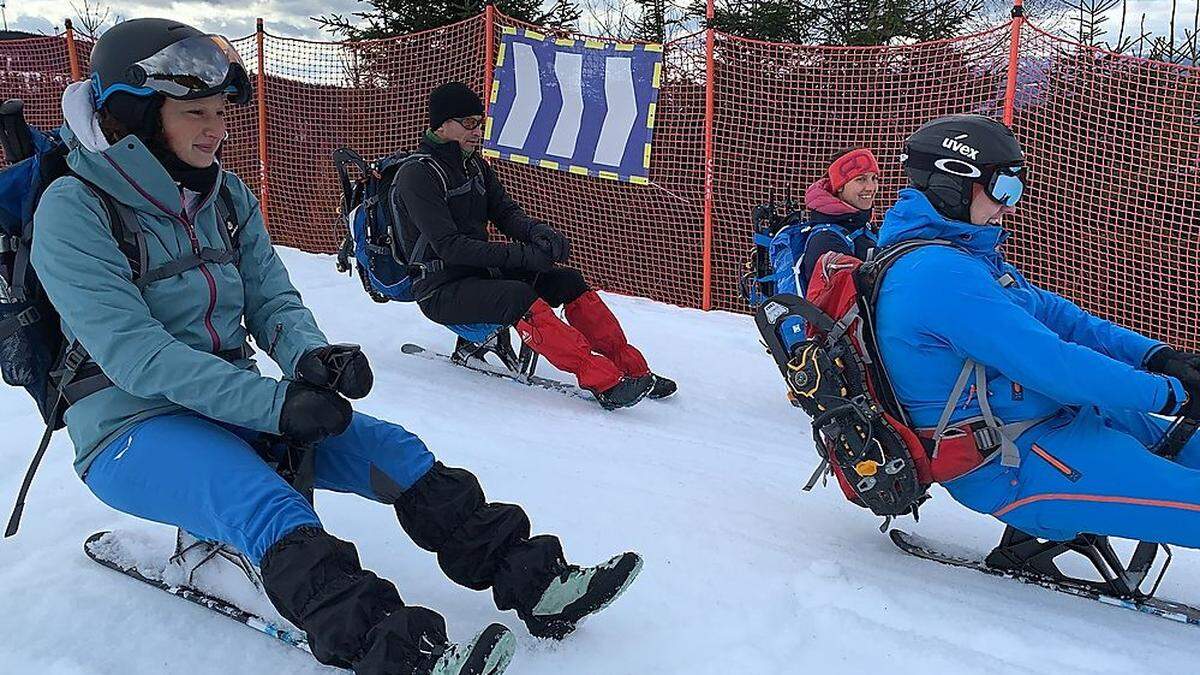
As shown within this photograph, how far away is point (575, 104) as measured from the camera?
8164 millimetres

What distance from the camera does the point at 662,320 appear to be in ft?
24.0

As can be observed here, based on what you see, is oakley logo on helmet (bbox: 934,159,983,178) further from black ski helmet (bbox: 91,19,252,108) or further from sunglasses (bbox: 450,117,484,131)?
sunglasses (bbox: 450,117,484,131)

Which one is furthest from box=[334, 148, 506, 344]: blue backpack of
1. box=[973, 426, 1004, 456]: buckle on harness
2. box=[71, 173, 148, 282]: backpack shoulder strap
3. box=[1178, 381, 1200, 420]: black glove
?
box=[1178, 381, 1200, 420]: black glove

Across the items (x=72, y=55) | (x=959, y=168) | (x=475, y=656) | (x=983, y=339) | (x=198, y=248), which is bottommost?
(x=475, y=656)

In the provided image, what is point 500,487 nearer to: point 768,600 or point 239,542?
point 768,600

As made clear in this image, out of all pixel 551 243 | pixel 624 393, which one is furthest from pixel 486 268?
pixel 624 393

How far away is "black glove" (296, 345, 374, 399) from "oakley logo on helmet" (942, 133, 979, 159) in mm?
1968

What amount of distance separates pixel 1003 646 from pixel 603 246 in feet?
22.6

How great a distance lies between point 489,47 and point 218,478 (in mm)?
6843

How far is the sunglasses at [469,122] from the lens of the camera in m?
5.26

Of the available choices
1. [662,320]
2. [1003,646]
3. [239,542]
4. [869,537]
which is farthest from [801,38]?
[239,542]

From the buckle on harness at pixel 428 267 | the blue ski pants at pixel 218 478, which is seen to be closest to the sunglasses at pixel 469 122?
the buckle on harness at pixel 428 267

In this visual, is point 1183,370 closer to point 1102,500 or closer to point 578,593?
point 1102,500

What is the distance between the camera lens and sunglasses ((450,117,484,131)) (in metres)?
5.26
